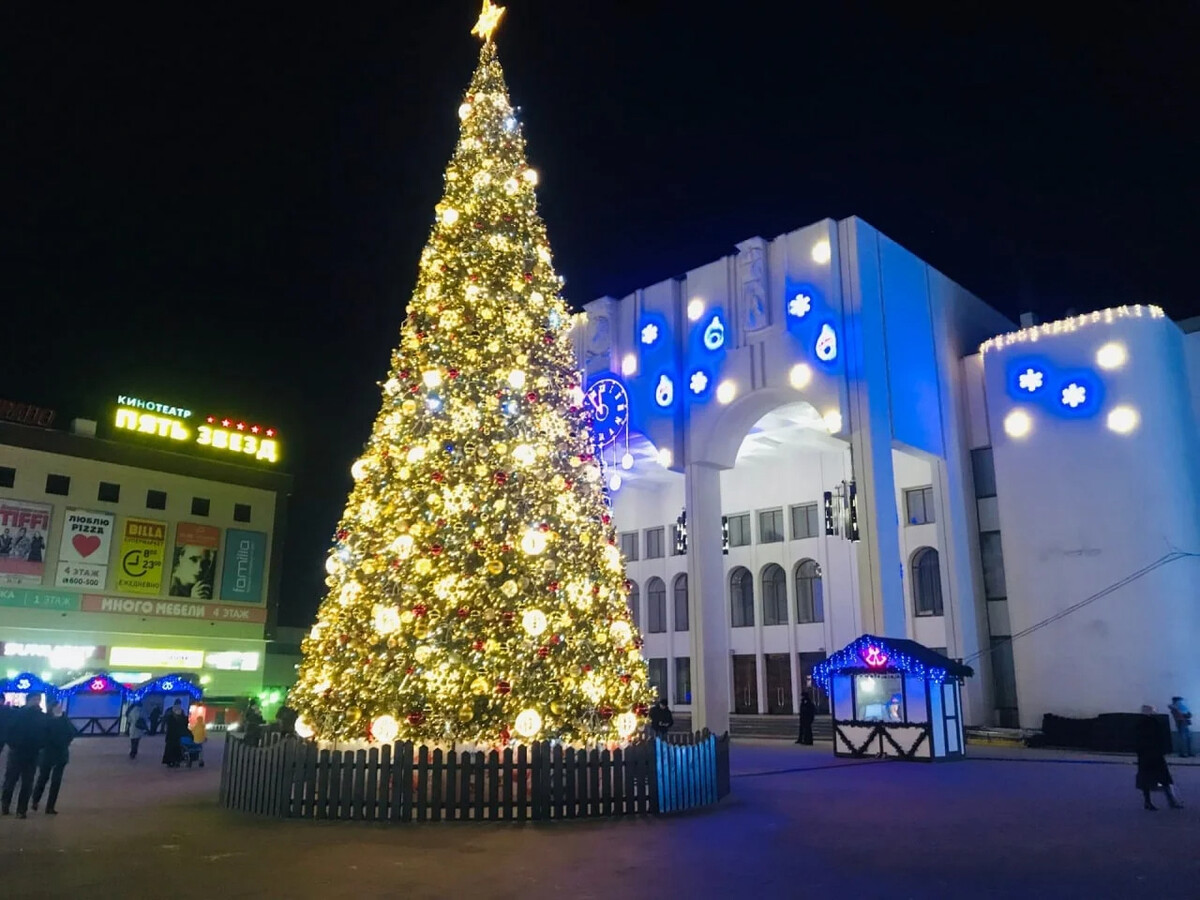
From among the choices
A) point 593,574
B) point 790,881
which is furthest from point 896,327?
point 790,881

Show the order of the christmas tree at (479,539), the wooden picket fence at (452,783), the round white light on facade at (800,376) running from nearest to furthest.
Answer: the wooden picket fence at (452,783), the christmas tree at (479,539), the round white light on facade at (800,376)

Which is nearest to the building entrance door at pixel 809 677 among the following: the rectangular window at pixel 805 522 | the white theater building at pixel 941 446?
the white theater building at pixel 941 446

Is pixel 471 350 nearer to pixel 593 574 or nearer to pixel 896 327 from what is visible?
pixel 593 574

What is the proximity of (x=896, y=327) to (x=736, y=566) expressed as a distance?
1442 cm

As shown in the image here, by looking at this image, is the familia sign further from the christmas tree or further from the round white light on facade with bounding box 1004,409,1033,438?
the christmas tree

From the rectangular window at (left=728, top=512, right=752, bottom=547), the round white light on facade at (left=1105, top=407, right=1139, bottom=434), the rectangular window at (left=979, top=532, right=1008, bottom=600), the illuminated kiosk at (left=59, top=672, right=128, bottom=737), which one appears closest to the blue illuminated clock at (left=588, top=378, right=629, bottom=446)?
the rectangular window at (left=728, top=512, right=752, bottom=547)

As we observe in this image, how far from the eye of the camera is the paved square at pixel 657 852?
6.77 metres

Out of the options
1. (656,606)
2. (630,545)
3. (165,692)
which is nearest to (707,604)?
(656,606)

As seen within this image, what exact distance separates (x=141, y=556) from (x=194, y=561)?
2674mm

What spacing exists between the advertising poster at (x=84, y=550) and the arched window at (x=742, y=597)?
29.6m

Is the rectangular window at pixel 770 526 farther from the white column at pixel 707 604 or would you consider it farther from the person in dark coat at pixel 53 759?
the person in dark coat at pixel 53 759

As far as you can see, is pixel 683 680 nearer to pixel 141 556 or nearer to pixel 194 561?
pixel 194 561

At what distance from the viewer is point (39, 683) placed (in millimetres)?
29453

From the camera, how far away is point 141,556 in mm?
42531
